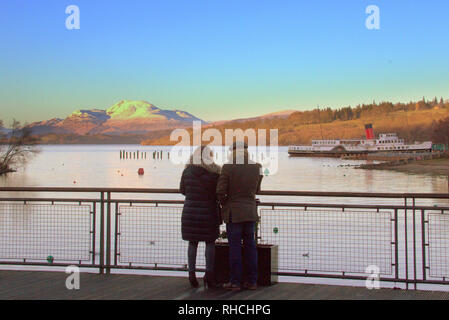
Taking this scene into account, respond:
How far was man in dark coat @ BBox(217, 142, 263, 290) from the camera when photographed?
6938mm

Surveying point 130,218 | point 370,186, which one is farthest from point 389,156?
point 130,218

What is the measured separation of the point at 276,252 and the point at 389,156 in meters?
138

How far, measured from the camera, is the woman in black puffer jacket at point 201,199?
23.2 ft

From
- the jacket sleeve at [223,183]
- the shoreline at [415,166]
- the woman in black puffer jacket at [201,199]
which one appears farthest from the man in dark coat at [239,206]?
the shoreline at [415,166]

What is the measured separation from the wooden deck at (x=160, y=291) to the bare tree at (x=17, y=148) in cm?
8772

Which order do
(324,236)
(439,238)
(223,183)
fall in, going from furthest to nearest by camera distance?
1. (324,236)
2. (439,238)
3. (223,183)

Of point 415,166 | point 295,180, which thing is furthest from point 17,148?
point 415,166

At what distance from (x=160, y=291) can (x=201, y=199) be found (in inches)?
49.6

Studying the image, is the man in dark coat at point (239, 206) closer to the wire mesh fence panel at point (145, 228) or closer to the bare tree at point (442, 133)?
the wire mesh fence panel at point (145, 228)

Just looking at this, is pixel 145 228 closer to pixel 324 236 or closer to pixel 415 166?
pixel 324 236

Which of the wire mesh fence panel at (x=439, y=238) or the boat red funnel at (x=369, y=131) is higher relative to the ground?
the boat red funnel at (x=369, y=131)

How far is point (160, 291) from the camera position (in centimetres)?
712
